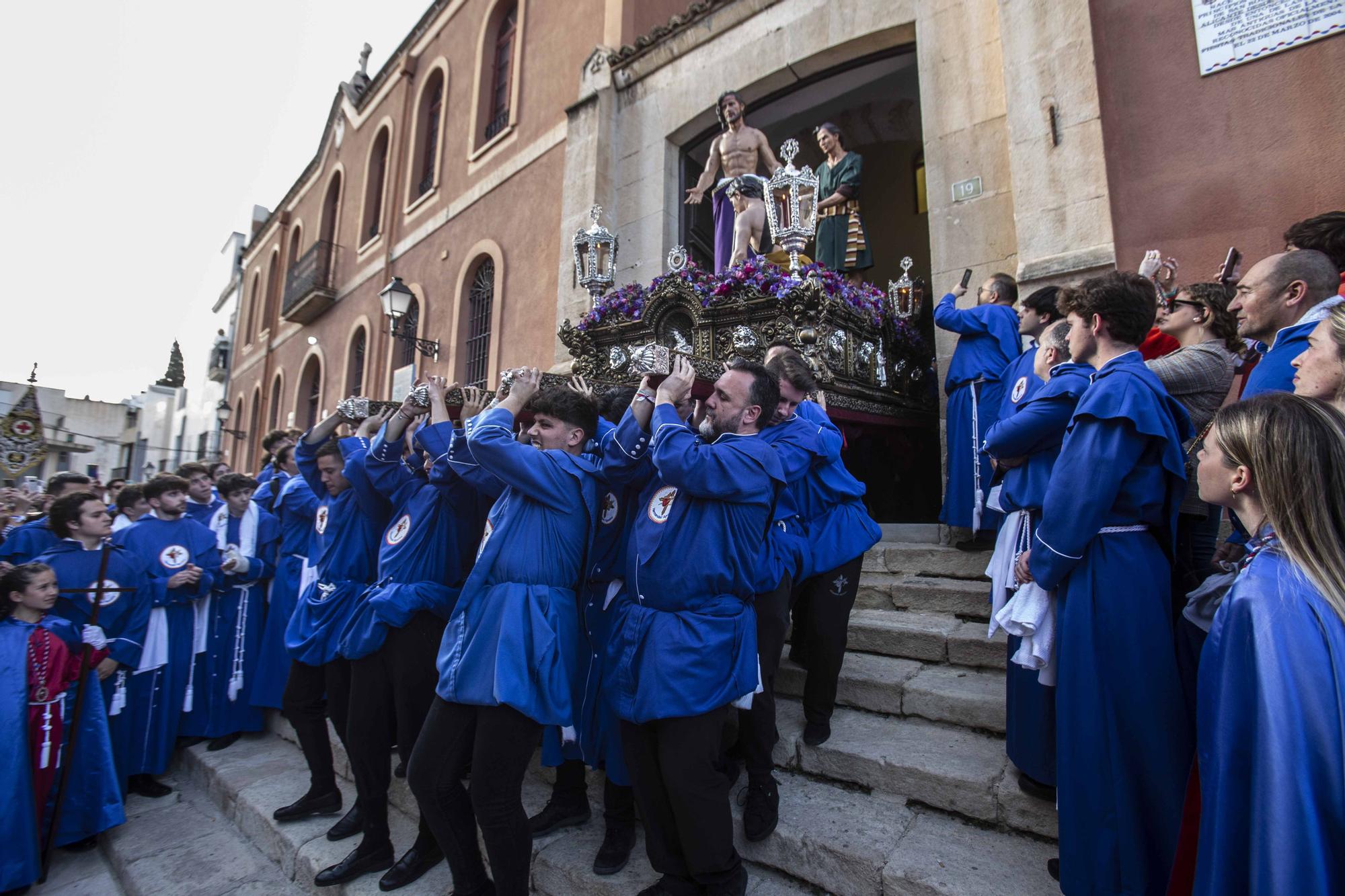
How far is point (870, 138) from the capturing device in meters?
12.4

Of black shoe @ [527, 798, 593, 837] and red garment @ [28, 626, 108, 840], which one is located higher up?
red garment @ [28, 626, 108, 840]

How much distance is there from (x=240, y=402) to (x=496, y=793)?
2689 centimetres

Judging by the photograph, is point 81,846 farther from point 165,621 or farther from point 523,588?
point 523,588

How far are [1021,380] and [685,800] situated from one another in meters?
2.83

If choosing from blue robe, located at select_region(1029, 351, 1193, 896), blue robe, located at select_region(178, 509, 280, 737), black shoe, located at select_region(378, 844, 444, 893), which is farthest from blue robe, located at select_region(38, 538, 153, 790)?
blue robe, located at select_region(1029, 351, 1193, 896)

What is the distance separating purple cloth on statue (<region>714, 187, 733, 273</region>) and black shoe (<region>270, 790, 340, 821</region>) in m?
6.23

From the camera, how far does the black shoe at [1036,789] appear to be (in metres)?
2.46

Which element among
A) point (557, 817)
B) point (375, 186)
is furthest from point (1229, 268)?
point (375, 186)

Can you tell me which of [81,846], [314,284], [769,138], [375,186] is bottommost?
[81,846]

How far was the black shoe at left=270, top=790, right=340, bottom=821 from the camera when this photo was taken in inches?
146

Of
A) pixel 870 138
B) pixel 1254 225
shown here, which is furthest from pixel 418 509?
pixel 870 138

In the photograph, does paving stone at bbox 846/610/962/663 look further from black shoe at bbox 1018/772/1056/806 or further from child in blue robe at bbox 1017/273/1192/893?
child in blue robe at bbox 1017/273/1192/893

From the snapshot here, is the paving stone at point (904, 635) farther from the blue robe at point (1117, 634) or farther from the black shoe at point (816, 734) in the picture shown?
the blue robe at point (1117, 634)

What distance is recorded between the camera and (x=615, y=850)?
2.77 m
